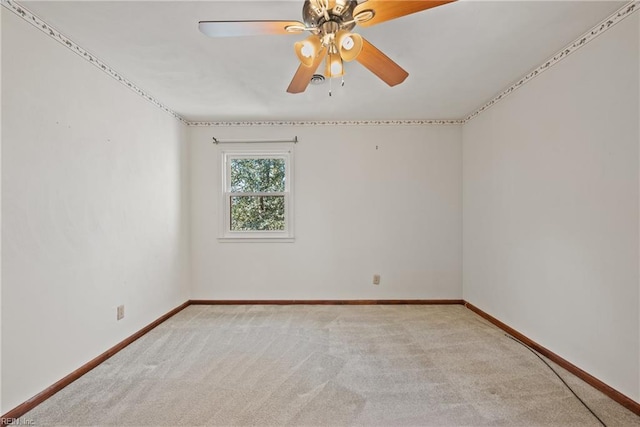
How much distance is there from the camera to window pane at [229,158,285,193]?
3.80m

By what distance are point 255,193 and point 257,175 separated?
0.24 meters

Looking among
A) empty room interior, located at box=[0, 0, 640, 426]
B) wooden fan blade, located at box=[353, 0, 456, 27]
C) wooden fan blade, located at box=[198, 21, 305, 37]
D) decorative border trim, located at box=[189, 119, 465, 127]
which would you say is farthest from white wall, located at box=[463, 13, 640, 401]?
wooden fan blade, located at box=[198, 21, 305, 37]

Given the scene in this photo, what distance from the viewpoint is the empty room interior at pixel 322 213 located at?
1.67 m

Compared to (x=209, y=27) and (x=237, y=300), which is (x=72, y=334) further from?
(x=209, y=27)

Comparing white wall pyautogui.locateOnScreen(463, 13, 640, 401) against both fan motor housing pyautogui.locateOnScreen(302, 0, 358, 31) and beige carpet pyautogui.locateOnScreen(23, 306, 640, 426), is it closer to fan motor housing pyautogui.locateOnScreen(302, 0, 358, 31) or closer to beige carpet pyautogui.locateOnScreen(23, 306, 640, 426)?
beige carpet pyautogui.locateOnScreen(23, 306, 640, 426)

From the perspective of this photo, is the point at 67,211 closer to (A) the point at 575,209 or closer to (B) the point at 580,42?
(A) the point at 575,209

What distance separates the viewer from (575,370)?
79.8 inches

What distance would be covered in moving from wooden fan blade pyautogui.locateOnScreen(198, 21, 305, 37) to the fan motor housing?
7 centimetres

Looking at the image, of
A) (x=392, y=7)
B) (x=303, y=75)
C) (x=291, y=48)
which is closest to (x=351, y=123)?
(x=291, y=48)

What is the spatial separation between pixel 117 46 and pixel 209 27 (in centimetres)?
119

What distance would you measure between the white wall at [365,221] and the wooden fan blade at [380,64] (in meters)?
1.95

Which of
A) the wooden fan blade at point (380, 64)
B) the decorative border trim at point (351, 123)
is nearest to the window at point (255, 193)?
the decorative border trim at point (351, 123)

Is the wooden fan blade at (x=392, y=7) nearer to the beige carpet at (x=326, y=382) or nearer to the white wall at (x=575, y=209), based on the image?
the white wall at (x=575, y=209)

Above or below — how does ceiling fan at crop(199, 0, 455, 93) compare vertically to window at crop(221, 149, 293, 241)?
above
